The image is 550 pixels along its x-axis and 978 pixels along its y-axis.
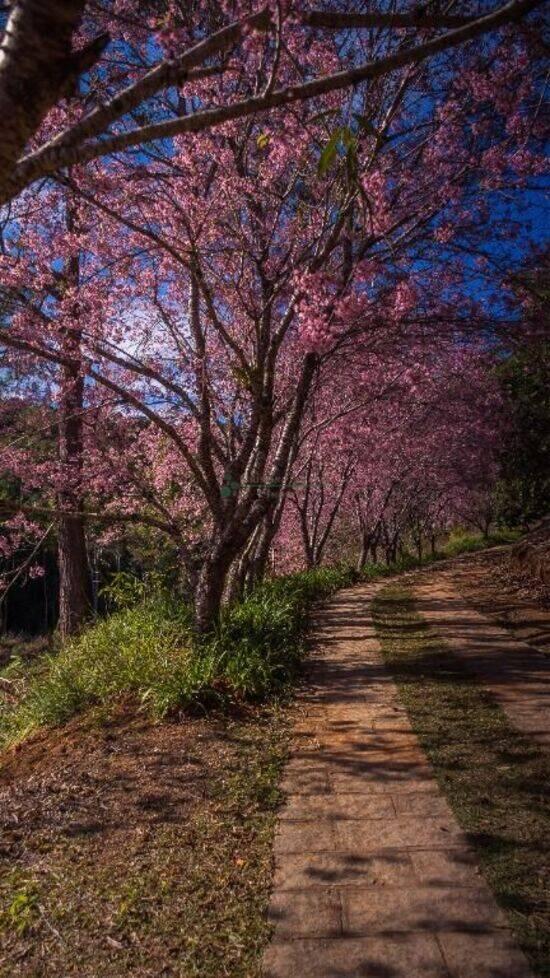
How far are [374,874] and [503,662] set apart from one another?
4.10 metres

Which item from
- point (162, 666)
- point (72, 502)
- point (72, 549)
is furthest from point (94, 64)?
point (72, 549)

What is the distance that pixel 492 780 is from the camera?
3891mm

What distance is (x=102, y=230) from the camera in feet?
24.0

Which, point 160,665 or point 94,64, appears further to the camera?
point 160,665

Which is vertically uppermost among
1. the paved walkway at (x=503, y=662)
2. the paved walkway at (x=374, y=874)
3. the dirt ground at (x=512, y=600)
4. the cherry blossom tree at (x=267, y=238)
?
the cherry blossom tree at (x=267, y=238)

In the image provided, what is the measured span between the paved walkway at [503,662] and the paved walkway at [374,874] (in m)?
0.91

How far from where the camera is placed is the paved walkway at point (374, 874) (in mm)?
2410

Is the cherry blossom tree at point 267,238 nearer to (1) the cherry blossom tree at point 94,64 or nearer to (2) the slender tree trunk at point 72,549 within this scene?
(2) the slender tree trunk at point 72,549

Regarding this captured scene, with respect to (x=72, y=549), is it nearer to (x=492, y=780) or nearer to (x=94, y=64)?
(x=492, y=780)

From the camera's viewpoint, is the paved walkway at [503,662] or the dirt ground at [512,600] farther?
the dirt ground at [512,600]

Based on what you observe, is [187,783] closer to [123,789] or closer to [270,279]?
[123,789]

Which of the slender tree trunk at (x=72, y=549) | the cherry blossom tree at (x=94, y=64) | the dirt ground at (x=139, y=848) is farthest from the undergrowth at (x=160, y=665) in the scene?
the cherry blossom tree at (x=94, y=64)

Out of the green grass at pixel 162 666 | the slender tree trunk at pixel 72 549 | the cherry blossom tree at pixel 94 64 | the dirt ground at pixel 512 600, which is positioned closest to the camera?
the cherry blossom tree at pixel 94 64

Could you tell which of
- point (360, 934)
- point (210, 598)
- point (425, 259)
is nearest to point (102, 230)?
point (425, 259)
